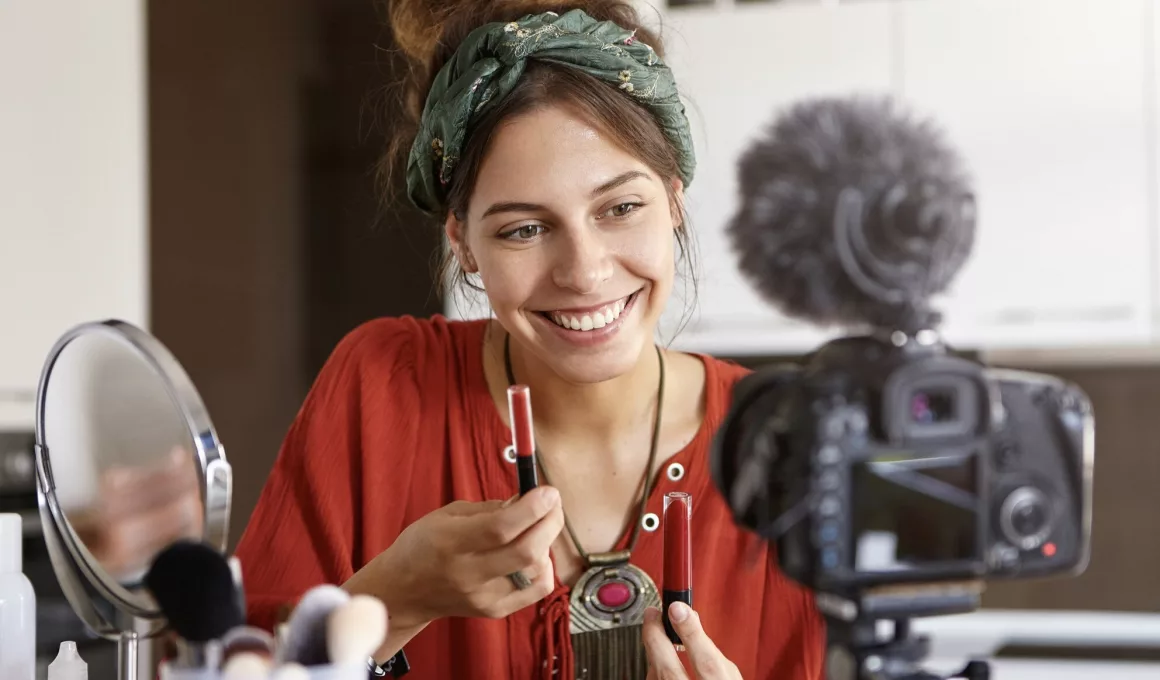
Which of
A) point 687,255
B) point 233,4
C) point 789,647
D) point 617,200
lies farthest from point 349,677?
point 233,4

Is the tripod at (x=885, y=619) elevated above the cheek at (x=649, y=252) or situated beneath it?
situated beneath

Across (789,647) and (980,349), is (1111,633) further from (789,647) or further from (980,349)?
(789,647)

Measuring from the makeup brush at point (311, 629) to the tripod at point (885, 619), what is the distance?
0.25 metres

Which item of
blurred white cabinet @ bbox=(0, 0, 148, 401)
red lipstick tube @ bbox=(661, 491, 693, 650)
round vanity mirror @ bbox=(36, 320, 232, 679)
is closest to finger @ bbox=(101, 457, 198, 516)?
round vanity mirror @ bbox=(36, 320, 232, 679)

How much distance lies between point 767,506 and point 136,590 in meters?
0.38

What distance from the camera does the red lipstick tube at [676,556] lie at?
85cm

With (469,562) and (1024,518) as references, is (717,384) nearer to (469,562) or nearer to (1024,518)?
(469,562)

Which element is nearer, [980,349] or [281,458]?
[281,458]

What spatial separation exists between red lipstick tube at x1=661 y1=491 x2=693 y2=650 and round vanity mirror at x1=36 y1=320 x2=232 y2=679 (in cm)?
32

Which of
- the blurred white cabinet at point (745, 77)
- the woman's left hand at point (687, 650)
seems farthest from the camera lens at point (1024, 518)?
the blurred white cabinet at point (745, 77)

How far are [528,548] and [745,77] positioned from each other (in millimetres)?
1778

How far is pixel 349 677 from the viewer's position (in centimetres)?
58

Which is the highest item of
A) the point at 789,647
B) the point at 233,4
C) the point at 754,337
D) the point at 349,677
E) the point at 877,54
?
the point at 233,4

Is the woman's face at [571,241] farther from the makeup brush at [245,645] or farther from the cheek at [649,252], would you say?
the makeup brush at [245,645]
